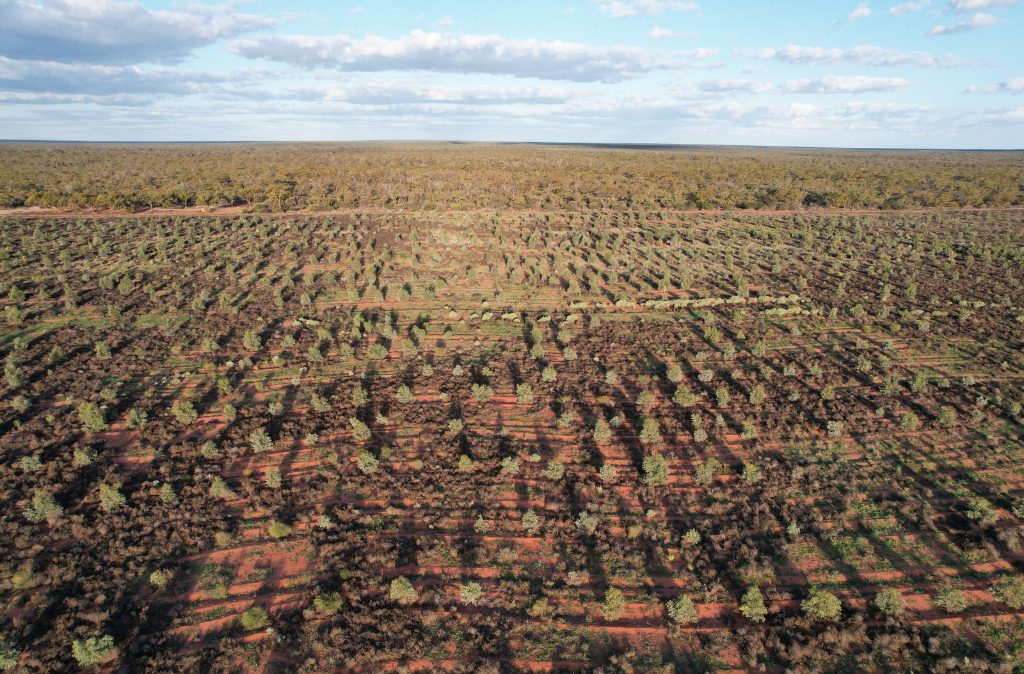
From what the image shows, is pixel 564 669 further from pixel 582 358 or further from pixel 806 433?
pixel 582 358

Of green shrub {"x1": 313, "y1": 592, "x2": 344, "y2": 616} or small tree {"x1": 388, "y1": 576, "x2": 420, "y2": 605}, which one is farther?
small tree {"x1": 388, "y1": 576, "x2": 420, "y2": 605}

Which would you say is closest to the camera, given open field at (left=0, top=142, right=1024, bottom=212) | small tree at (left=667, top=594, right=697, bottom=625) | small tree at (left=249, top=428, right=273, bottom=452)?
small tree at (left=667, top=594, right=697, bottom=625)

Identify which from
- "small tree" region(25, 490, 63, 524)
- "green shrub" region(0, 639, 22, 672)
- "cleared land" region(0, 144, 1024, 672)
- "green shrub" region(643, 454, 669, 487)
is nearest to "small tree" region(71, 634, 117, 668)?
"cleared land" region(0, 144, 1024, 672)

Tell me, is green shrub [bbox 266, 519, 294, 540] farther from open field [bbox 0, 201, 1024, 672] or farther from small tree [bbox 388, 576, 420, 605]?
small tree [bbox 388, 576, 420, 605]

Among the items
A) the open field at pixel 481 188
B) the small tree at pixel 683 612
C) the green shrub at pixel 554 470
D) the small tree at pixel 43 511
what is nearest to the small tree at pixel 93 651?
the small tree at pixel 43 511

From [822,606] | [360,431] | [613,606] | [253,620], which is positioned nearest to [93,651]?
[253,620]

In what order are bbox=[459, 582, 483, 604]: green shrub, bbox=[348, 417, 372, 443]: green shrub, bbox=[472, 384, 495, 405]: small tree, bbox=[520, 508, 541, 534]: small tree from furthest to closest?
1. bbox=[472, 384, 495, 405]: small tree
2. bbox=[348, 417, 372, 443]: green shrub
3. bbox=[520, 508, 541, 534]: small tree
4. bbox=[459, 582, 483, 604]: green shrub

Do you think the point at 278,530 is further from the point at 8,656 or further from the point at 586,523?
the point at 586,523

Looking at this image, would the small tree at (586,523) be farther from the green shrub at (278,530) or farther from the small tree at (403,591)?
the green shrub at (278,530)
